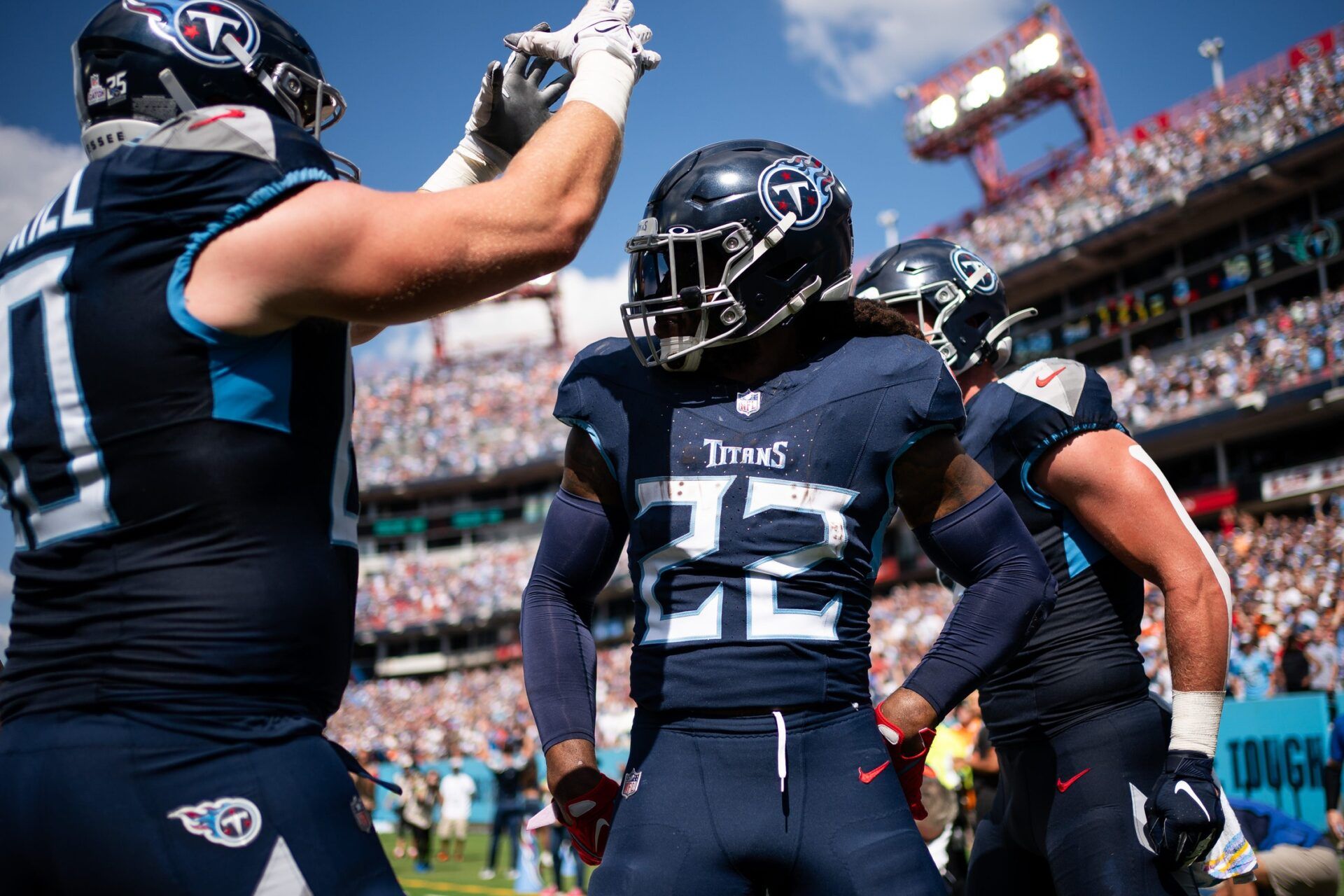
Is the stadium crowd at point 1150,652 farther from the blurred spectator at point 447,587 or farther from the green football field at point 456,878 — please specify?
the blurred spectator at point 447,587

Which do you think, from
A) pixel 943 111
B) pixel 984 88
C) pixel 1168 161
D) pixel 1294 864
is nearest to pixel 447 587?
pixel 943 111

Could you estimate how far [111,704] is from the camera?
5.31 feet

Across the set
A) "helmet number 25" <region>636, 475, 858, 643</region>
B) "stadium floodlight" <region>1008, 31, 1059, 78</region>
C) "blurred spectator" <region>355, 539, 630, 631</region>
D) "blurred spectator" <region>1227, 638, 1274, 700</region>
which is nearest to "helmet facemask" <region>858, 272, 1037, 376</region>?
"helmet number 25" <region>636, 475, 858, 643</region>

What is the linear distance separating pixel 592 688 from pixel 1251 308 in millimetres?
31423

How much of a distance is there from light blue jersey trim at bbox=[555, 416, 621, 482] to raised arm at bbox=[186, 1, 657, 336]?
1.97 ft

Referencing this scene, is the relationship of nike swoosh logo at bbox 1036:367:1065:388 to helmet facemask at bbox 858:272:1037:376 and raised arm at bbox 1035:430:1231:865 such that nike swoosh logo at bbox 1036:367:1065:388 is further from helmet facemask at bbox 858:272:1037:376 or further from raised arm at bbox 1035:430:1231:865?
helmet facemask at bbox 858:272:1037:376

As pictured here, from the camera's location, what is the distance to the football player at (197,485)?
157 cm

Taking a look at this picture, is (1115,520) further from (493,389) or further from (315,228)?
(493,389)

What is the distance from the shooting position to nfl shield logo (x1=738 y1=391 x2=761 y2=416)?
239 cm

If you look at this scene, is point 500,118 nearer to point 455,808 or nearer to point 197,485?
point 197,485

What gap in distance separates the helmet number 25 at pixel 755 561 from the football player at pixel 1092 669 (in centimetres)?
112

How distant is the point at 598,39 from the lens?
6.94 feet

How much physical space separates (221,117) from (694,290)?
3.21ft

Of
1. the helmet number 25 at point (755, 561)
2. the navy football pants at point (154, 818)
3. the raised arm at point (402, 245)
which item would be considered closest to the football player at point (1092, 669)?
the helmet number 25 at point (755, 561)
